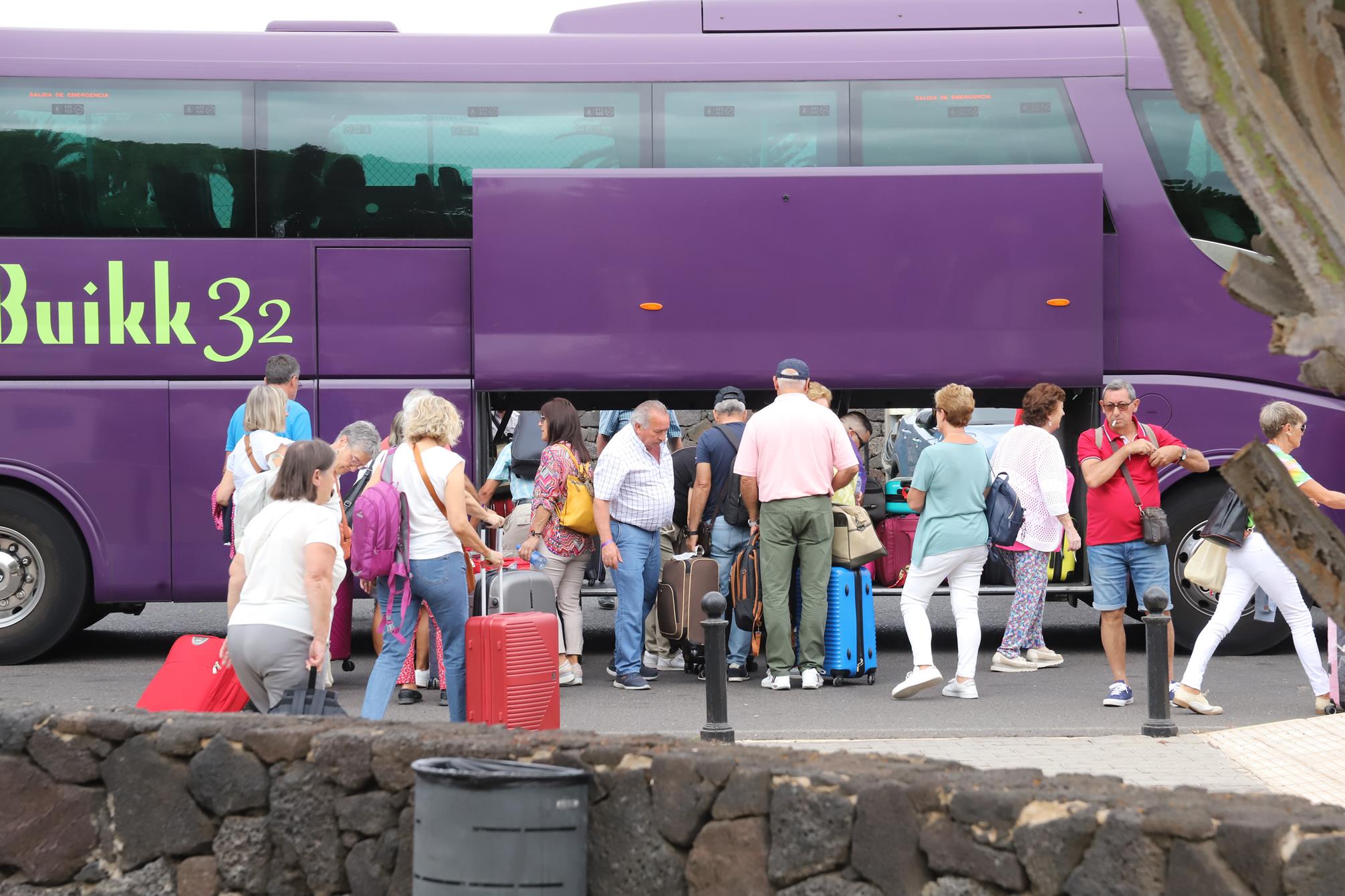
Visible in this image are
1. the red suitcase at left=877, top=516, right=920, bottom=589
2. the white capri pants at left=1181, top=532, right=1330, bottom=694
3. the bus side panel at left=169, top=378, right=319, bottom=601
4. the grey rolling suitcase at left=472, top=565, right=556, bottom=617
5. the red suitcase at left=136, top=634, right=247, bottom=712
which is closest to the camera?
the red suitcase at left=136, top=634, right=247, bottom=712

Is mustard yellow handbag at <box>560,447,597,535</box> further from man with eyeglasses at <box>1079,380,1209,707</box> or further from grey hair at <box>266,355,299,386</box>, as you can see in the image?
man with eyeglasses at <box>1079,380,1209,707</box>

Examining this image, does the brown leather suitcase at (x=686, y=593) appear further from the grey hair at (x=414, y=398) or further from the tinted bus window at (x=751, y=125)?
the tinted bus window at (x=751, y=125)

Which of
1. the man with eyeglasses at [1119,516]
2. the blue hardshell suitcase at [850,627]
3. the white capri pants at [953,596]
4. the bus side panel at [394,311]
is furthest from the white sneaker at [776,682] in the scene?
the bus side panel at [394,311]

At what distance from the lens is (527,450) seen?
440 inches

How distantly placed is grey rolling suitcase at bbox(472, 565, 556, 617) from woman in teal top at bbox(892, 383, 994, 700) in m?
2.05

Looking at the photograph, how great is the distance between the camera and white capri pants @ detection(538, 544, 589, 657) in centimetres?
955

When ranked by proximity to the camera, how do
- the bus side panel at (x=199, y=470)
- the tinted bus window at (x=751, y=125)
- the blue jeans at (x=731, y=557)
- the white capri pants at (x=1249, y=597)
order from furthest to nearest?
the tinted bus window at (x=751, y=125), the bus side panel at (x=199, y=470), the blue jeans at (x=731, y=557), the white capri pants at (x=1249, y=597)

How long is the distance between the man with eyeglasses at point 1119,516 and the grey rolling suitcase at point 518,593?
3059 millimetres

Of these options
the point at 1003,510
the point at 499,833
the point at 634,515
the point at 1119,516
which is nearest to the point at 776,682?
the point at 634,515

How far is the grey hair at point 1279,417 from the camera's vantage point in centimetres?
799

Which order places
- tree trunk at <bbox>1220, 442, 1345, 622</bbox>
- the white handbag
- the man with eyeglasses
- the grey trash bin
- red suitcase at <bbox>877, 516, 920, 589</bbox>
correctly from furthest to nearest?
red suitcase at <bbox>877, 516, 920, 589</bbox> < the man with eyeglasses < the white handbag < the grey trash bin < tree trunk at <bbox>1220, 442, 1345, 622</bbox>

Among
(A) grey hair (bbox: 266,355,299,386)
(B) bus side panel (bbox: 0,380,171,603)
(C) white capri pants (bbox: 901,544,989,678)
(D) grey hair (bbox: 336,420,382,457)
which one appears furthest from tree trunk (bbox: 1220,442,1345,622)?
(B) bus side panel (bbox: 0,380,171,603)

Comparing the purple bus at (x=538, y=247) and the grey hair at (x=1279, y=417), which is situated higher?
the purple bus at (x=538, y=247)

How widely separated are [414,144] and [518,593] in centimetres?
409
